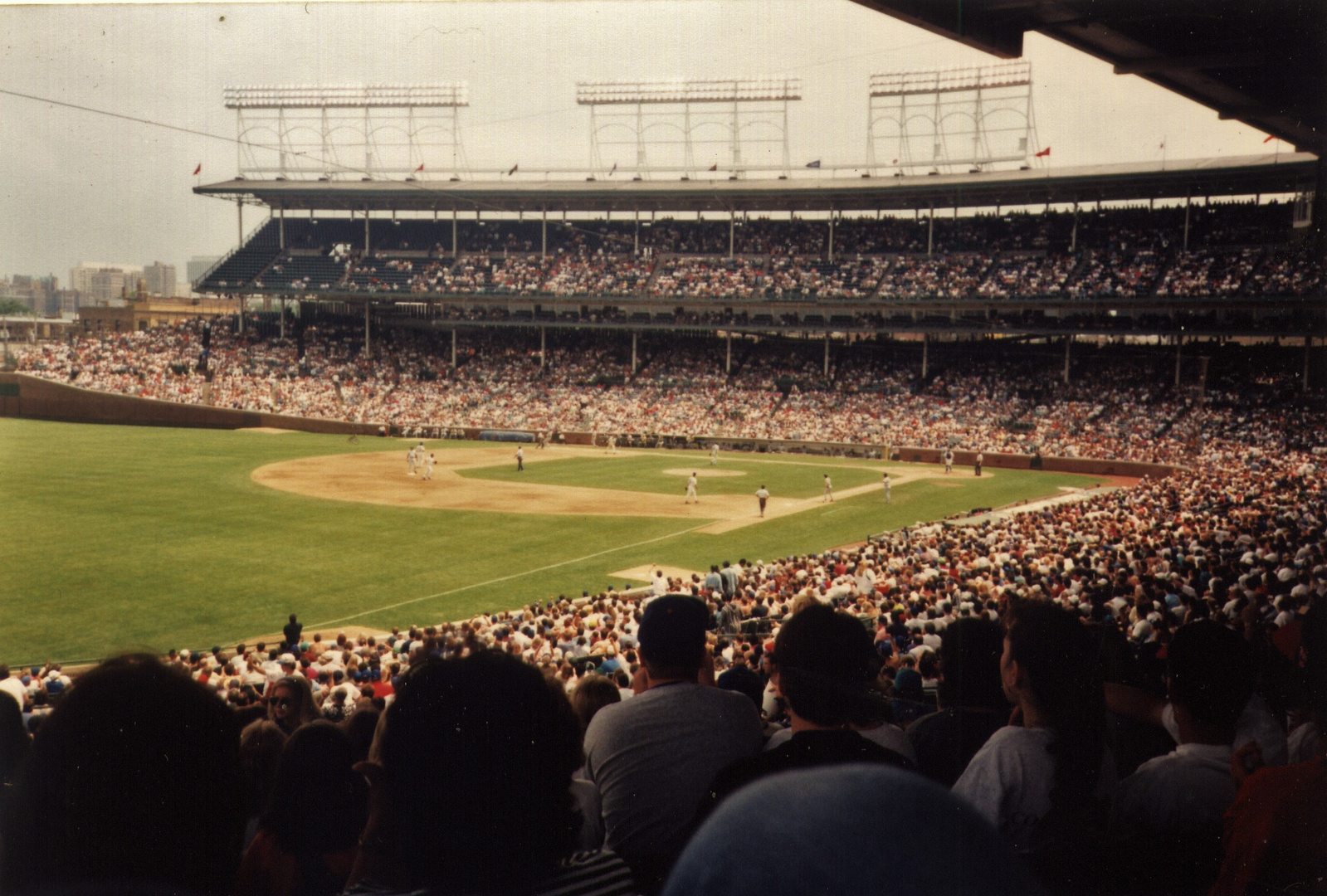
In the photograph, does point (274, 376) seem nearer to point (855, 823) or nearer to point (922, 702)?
point (922, 702)

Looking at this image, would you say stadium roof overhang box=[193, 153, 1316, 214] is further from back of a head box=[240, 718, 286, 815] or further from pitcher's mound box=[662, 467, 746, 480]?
back of a head box=[240, 718, 286, 815]

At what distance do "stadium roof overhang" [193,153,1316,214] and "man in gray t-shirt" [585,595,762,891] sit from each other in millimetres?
56429

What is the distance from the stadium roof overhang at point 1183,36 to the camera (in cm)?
664

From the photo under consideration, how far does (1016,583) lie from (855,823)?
14.6 metres

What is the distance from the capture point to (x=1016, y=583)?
1459 cm

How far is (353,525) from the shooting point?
27.6 m

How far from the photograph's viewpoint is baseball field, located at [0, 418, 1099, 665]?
18.9 meters

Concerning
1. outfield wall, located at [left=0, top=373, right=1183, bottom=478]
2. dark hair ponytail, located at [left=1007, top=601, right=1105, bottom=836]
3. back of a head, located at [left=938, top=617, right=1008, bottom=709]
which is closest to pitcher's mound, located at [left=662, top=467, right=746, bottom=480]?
outfield wall, located at [left=0, top=373, right=1183, bottom=478]

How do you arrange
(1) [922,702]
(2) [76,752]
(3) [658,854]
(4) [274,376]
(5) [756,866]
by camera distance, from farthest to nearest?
(4) [274,376], (1) [922,702], (3) [658,854], (2) [76,752], (5) [756,866]

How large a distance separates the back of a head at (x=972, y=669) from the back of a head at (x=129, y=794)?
3361 millimetres

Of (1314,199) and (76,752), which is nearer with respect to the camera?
(76,752)

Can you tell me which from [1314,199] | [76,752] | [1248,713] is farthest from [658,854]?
[1314,199]

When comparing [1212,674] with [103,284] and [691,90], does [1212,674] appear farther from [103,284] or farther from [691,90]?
[103,284]

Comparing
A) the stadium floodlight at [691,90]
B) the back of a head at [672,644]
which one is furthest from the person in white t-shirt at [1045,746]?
the stadium floodlight at [691,90]
